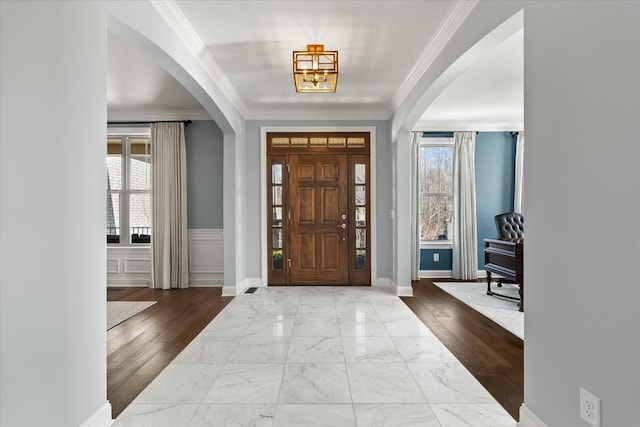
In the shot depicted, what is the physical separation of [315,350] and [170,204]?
3.68 metres

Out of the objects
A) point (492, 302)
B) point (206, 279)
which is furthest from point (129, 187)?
point (492, 302)

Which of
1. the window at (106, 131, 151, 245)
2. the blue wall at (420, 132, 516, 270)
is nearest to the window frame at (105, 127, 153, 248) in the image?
the window at (106, 131, 151, 245)

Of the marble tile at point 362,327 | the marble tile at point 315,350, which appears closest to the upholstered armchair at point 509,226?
the marble tile at point 362,327

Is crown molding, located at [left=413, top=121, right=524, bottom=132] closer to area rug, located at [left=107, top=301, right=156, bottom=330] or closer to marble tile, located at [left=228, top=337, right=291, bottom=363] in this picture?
marble tile, located at [left=228, top=337, right=291, bottom=363]

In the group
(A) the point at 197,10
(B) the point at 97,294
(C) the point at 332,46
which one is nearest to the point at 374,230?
(C) the point at 332,46

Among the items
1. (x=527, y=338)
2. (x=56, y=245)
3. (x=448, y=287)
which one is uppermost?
(x=56, y=245)

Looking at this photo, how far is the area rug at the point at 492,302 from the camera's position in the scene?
3.82 meters

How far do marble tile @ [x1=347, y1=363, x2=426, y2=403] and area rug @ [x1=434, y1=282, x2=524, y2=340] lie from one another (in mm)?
1563

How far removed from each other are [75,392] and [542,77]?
2762 mm

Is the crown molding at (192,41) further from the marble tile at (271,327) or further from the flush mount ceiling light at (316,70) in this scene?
the marble tile at (271,327)

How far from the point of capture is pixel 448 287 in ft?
18.5

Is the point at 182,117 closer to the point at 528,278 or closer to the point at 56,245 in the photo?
the point at 56,245

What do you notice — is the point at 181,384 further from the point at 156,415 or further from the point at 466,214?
the point at 466,214

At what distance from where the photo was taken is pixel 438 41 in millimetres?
3195
